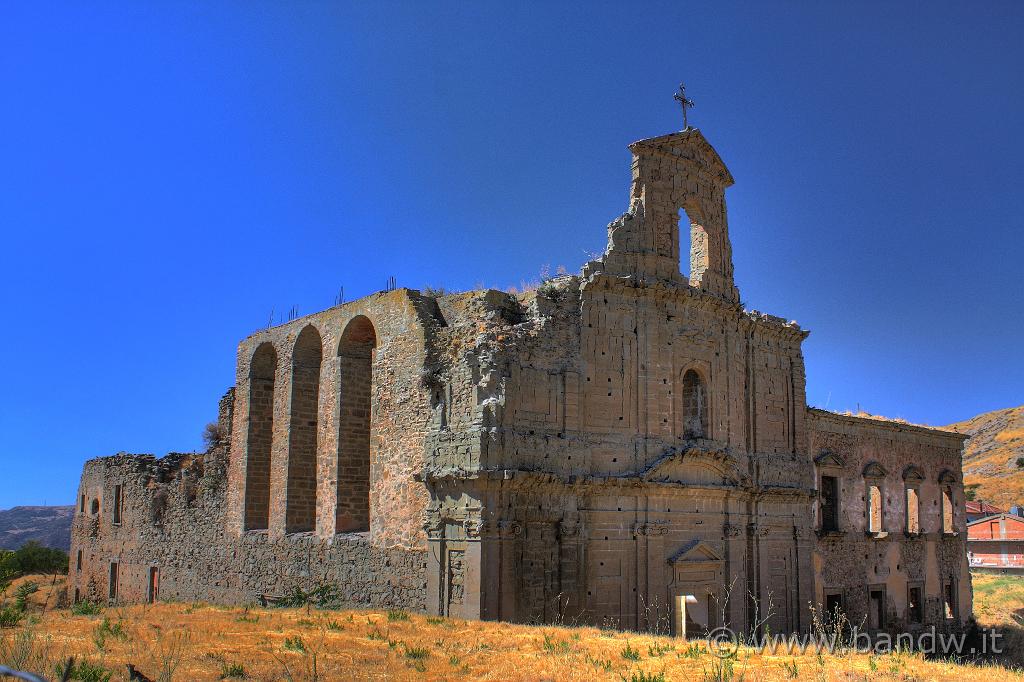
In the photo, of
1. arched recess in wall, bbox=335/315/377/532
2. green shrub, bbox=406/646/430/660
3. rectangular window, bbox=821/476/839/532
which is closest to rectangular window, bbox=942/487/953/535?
rectangular window, bbox=821/476/839/532

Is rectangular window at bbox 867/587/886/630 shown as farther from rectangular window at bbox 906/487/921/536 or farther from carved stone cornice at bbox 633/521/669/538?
carved stone cornice at bbox 633/521/669/538

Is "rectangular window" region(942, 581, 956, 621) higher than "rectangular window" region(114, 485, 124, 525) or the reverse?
the reverse

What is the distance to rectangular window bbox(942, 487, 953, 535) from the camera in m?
28.1

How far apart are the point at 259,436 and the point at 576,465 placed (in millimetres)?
11236

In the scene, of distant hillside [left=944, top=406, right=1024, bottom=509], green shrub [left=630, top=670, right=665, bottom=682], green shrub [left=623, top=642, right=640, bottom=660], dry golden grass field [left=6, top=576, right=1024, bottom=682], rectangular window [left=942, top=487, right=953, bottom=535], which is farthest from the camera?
distant hillside [left=944, top=406, right=1024, bottom=509]

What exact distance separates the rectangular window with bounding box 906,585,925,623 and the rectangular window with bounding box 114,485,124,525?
2522 centimetres

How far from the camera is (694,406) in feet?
64.3

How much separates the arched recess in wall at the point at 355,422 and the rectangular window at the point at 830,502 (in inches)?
501

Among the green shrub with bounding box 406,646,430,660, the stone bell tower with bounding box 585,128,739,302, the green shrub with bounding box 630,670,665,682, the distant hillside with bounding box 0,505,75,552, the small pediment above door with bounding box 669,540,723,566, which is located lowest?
the distant hillside with bounding box 0,505,75,552

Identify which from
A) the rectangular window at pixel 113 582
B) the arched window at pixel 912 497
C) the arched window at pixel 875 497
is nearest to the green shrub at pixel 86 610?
the rectangular window at pixel 113 582

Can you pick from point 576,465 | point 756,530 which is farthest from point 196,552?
point 756,530

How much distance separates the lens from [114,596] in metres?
28.3

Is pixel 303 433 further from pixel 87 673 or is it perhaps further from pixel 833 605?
pixel 833 605

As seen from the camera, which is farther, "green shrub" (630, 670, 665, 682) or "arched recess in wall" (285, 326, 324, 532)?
"arched recess in wall" (285, 326, 324, 532)
